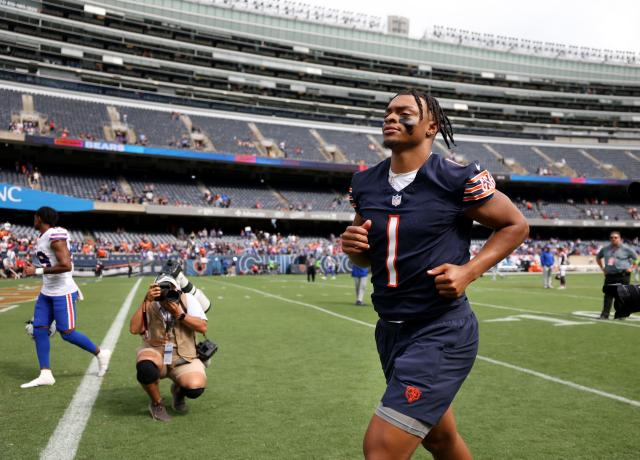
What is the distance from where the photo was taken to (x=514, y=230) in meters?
2.61

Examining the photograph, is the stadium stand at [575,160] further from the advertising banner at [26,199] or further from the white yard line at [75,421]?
the white yard line at [75,421]

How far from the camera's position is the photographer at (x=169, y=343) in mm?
4953

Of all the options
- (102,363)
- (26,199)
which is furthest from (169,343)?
(26,199)

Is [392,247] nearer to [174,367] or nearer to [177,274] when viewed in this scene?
[177,274]

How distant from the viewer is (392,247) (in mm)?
2703

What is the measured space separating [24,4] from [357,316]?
4889 centimetres

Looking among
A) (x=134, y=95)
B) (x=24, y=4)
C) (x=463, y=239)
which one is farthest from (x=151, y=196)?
(x=463, y=239)

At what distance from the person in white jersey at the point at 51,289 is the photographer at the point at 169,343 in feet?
5.32

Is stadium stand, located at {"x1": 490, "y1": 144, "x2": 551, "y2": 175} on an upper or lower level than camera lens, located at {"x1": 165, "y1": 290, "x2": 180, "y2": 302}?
upper

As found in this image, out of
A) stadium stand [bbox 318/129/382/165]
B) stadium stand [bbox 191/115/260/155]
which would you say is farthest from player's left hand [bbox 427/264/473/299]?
stadium stand [bbox 318/129/382/165]

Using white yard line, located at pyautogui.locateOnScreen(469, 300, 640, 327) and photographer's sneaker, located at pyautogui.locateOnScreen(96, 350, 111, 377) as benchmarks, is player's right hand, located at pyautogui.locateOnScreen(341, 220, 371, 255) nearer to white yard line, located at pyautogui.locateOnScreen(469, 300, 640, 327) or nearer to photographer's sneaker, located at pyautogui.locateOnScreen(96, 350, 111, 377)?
photographer's sneaker, located at pyautogui.locateOnScreen(96, 350, 111, 377)

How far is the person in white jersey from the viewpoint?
633 cm

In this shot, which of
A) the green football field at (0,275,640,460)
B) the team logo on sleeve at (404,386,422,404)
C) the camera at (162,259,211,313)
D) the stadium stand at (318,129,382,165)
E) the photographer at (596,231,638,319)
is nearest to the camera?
the team logo on sleeve at (404,386,422,404)

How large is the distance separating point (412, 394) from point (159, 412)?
128 inches
